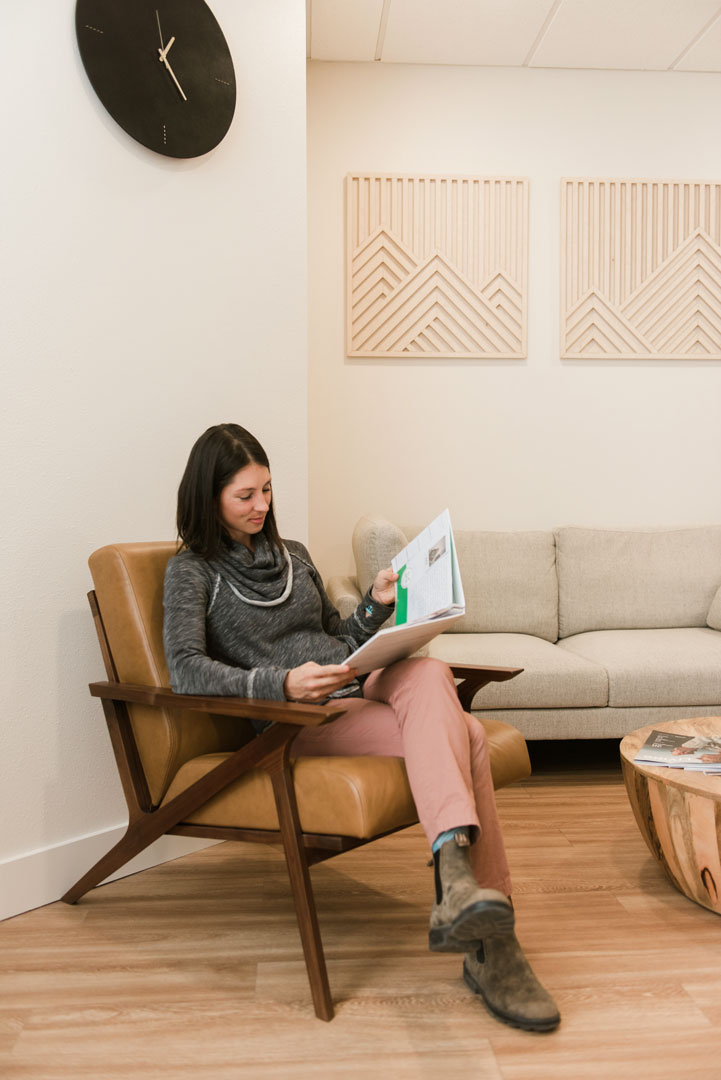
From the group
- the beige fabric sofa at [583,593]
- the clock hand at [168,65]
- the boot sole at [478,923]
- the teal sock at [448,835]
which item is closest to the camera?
the boot sole at [478,923]

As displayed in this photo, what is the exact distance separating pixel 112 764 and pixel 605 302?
113 inches

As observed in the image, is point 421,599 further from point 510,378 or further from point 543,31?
point 543,31

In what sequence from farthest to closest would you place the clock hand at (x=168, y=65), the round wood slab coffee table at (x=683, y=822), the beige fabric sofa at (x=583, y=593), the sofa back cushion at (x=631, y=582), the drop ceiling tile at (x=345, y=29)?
the sofa back cushion at (x=631, y=582) < the drop ceiling tile at (x=345, y=29) < the beige fabric sofa at (x=583, y=593) < the clock hand at (x=168, y=65) < the round wood slab coffee table at (x=683, y=822)

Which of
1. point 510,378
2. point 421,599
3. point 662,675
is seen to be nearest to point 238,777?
point 421,599

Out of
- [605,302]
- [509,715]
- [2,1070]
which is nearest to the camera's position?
[2,1070]

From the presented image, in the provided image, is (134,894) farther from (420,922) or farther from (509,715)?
(509,715)

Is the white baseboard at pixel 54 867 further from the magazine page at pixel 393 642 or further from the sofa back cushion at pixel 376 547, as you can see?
the sofa back cushion at pixel 376 547

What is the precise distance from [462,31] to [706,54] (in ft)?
3.59

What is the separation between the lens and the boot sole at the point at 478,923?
4.82 feet

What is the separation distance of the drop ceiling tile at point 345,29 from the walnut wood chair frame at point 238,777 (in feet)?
8.48

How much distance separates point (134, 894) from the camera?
2232 mm

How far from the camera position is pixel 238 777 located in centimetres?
182

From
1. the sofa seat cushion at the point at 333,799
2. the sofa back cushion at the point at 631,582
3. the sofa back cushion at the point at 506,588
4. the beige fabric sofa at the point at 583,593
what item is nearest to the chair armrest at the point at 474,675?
the sofa seat cushion at the point at 333,799

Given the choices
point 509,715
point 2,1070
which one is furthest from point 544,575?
point 2,1070
